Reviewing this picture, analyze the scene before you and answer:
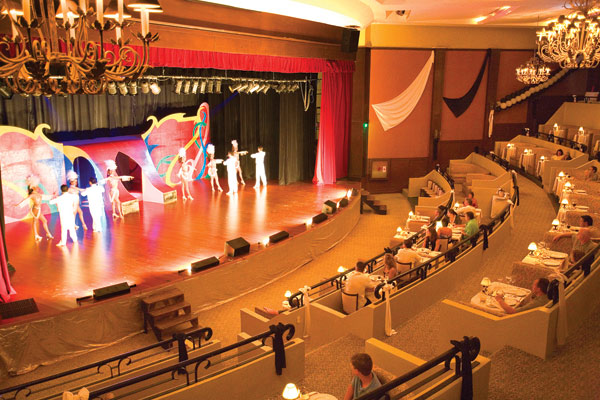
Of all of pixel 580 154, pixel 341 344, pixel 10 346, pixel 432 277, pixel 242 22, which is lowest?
pixel 10 346

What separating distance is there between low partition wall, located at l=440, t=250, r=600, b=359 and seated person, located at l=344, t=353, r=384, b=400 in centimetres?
205

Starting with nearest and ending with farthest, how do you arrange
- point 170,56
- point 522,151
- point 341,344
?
point 341,344 < point 170,56 < point 522,151

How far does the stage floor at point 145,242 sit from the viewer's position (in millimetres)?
9344

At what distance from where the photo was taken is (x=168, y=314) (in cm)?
906

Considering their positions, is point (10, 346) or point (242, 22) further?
point (242, 22)

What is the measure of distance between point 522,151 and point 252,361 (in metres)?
14.6

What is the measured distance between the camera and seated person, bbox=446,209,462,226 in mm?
11500

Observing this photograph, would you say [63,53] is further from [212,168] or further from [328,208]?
[212,168]

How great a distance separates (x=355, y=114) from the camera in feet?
62.7

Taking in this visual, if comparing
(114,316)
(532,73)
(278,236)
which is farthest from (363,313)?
(532,73)

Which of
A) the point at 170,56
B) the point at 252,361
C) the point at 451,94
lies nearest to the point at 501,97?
the point at 451,94

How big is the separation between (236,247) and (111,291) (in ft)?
8.47

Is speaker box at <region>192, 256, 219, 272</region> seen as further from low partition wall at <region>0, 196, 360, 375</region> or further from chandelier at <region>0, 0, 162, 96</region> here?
chandelier at <region>0, 0, 162, 96</region>

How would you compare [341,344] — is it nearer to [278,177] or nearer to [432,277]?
[432,277]
